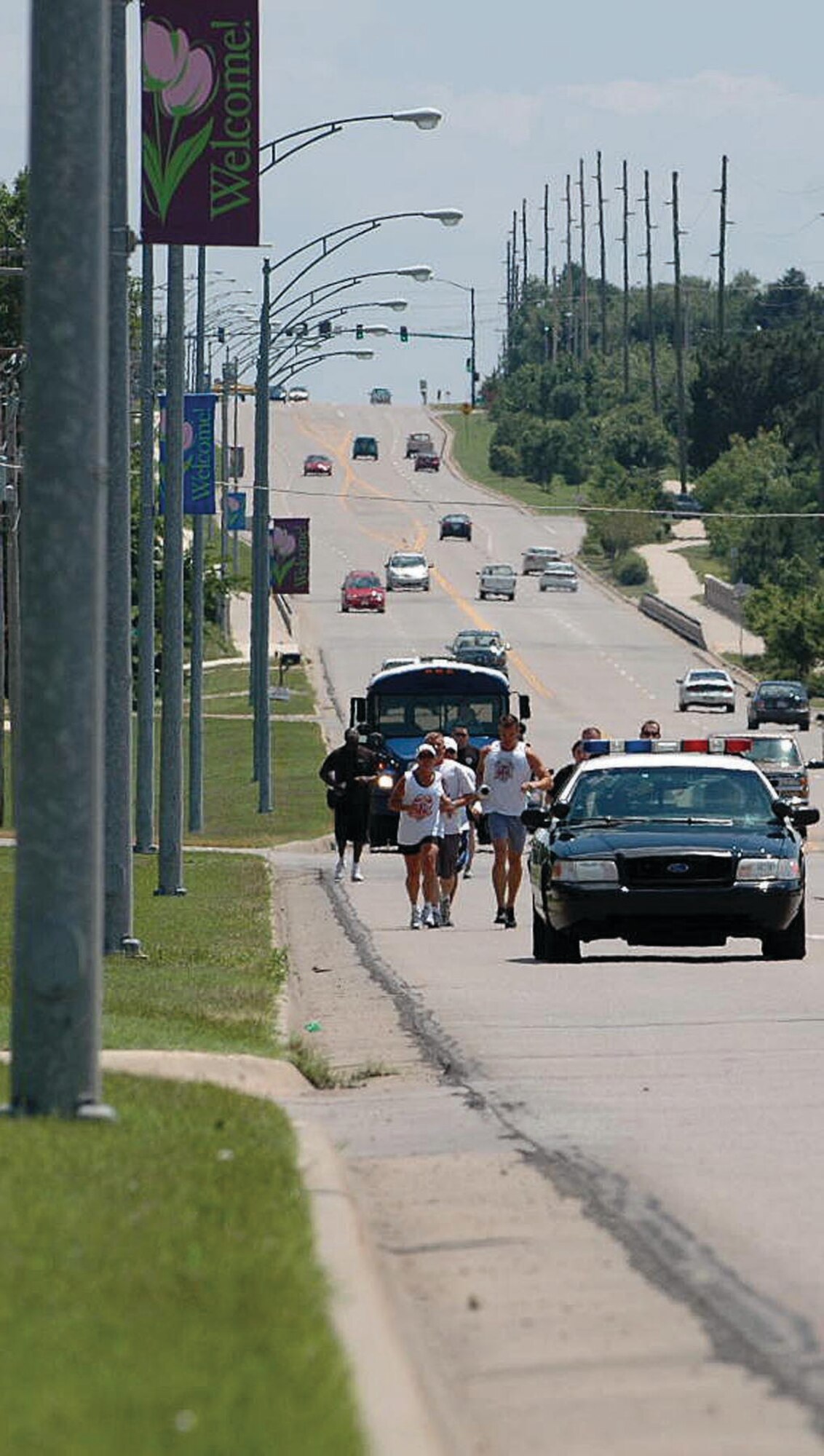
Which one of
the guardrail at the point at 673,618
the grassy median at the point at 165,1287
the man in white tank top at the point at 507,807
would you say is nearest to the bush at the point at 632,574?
the guardrail at the point at 673,618

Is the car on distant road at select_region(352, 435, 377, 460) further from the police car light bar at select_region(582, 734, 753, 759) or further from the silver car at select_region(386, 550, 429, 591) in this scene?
the police car light bar at select_region(582, 734, 753, 759)

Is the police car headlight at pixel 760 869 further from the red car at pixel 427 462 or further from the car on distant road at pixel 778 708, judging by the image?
the red car at pixel 427 462

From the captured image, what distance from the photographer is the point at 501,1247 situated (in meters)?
9.73

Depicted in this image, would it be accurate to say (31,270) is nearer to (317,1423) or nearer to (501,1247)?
(501,1247)

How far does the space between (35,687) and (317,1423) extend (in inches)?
185

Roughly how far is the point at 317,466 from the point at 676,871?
141 m

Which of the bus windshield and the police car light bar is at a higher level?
the police car light bar

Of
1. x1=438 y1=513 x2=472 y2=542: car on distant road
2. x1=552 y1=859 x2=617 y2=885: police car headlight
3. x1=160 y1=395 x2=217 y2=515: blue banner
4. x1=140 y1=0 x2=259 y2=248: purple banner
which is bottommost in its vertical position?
x1=438 y1=513 x2=472 y2=542: car on distant road

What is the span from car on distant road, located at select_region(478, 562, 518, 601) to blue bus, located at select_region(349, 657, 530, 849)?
70401mm

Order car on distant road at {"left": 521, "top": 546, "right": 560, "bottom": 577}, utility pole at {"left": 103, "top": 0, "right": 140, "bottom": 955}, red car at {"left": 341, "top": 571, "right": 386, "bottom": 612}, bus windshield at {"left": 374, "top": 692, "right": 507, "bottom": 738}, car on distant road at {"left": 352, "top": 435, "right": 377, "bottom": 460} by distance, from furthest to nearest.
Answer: car on distant road at {"left": 352, "top": 435, "right": 377, "bottom": 460} → car on distant road at {"left": 521, "top": 546, "right": 560, "bottom": 577} → red car at {"left": 341, "top": 571, "right": 386, "bottom": 612} → bus windshield at {"left": 374, "top": 692, "right": 507, "bottom": 738} → utility pole at {"left": 103, "top": 0, "right": 140, "bottom": 955}

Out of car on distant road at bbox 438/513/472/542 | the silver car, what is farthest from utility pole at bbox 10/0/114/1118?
car on distant road at bbox 438/513/472/542

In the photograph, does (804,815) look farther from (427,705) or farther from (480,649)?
(480,649)

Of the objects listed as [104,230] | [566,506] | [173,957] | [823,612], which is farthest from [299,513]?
[104,230]

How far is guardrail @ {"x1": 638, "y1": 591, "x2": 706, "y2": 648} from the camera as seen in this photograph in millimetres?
109250
